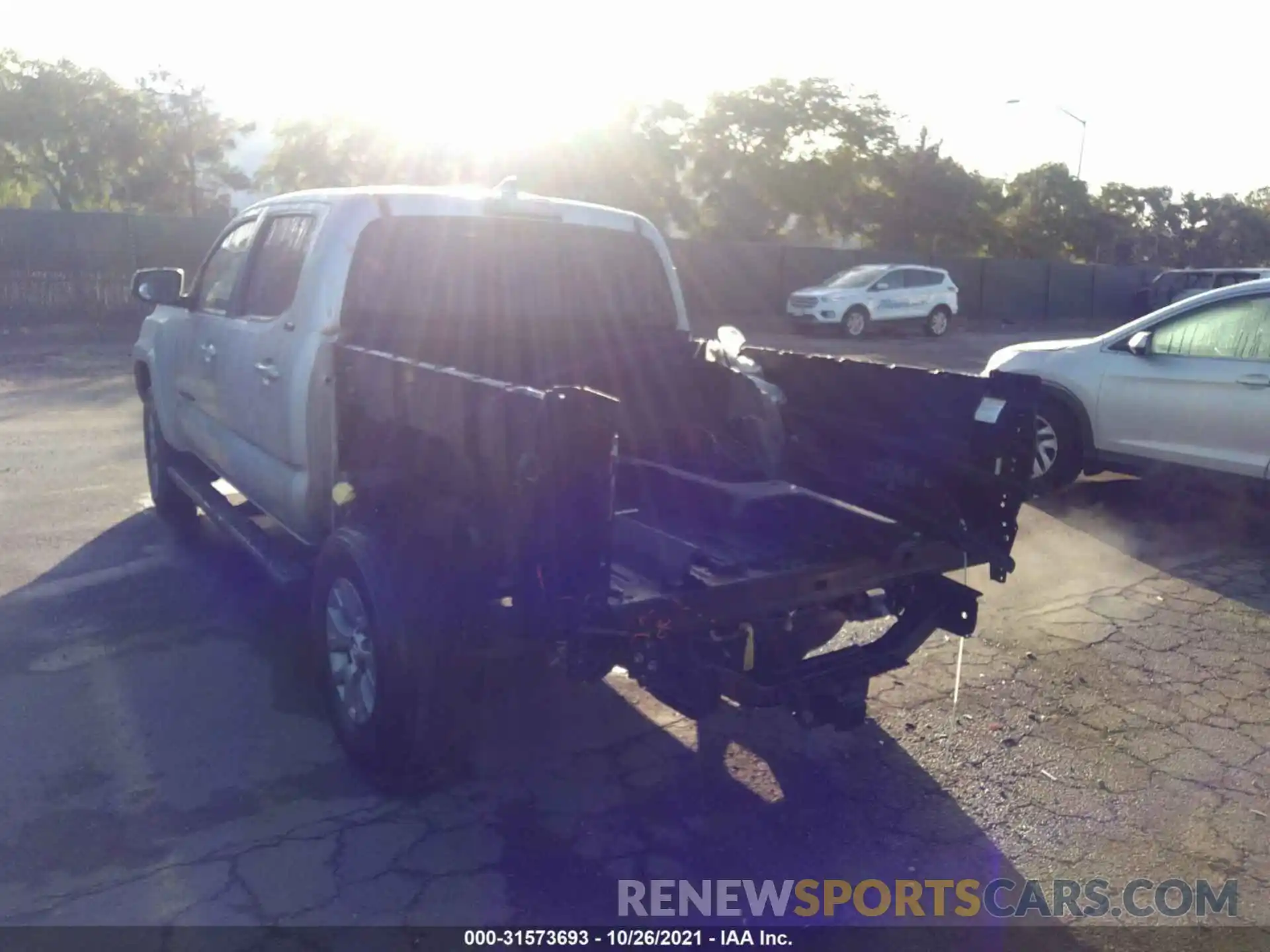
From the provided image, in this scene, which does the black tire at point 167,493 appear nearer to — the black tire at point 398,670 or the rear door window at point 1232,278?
the black tire at point 398,670

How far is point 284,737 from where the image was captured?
4.36 metres

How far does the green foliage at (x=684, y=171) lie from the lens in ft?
113

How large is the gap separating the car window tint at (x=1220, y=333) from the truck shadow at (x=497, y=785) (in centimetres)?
453

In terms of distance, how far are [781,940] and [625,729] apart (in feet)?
4.68

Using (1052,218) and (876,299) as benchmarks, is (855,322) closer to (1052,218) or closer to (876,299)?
(876,299)

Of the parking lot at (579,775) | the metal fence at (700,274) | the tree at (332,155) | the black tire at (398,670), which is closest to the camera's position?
the parking lot at (579,775)

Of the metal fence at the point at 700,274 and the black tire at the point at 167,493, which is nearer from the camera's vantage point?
the black tire at the point at 167,493

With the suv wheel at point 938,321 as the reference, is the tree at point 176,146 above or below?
above

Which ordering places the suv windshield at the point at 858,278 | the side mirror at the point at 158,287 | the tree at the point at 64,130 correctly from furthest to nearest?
the tree at the point at 64,130, the suv windshield at the point at 858,278, the side mirror at the point at 158,287

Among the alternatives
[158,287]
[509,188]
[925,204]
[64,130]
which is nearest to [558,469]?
[509,188]

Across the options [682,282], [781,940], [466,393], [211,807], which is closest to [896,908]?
[781,940]

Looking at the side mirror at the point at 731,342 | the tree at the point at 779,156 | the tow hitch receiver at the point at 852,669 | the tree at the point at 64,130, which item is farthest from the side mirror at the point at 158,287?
the tree at the point at 779,156

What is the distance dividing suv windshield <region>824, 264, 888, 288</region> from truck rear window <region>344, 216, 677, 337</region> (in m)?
20.7

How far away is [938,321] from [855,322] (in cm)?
294
